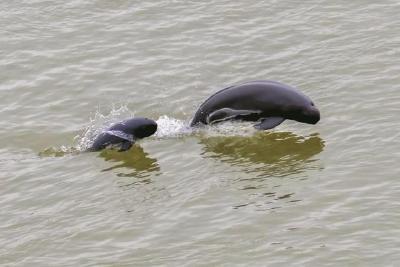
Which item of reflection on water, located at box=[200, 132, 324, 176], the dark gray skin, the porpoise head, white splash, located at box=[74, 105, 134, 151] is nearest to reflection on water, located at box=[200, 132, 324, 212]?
reflection on water, located at box=[200, 132, 324, 176]

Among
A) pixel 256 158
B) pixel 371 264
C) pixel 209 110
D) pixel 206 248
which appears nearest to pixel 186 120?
pixel 209 110

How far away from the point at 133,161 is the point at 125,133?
0.42m

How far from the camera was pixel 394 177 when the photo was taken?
11055 mm

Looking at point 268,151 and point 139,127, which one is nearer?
point 268,151

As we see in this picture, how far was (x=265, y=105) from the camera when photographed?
487 inches

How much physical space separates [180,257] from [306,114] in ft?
11.0

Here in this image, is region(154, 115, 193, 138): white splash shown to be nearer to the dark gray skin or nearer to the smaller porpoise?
the smaller porpoise

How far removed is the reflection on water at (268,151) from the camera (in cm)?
1179

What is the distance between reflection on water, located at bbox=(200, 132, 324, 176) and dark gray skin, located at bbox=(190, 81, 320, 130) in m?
0.31

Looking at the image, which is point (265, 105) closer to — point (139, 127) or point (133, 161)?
point (139, 127)

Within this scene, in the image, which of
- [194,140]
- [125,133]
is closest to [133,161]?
[125,133]

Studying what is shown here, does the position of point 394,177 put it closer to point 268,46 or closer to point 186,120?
point 186,120

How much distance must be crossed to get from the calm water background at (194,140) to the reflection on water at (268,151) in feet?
0.10

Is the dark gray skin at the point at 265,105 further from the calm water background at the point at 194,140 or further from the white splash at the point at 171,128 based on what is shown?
the white splash at the point at 171,128
